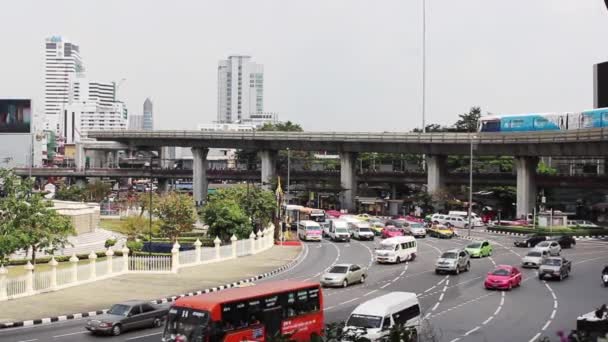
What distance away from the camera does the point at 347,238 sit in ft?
207

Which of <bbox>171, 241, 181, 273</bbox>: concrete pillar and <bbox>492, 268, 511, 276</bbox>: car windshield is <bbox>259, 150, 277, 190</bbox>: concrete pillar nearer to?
<bbox>171, 241, 181, 273</bbox>: concrete pillar

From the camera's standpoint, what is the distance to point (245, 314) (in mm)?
19766

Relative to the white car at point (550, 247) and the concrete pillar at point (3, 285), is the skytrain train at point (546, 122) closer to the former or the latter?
the white car at point (550, 247)

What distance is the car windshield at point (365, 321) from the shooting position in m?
20.7

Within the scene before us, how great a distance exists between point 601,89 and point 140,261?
6238cm

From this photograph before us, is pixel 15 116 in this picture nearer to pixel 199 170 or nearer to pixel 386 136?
pixel 199 170

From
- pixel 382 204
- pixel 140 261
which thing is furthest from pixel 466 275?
pixel 382 204

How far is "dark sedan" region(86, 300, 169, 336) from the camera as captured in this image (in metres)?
23.7

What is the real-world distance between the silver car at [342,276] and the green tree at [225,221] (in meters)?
18.1

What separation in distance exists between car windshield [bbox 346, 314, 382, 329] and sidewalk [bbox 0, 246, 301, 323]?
12.3 meters

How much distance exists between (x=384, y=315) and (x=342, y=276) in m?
14.3

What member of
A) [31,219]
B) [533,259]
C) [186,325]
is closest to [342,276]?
[533,259]

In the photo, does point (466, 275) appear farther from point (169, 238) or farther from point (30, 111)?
point (30, 111)

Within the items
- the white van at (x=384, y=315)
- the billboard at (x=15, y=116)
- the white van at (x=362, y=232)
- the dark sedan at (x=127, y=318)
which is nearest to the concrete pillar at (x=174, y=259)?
the dark sedan at (x=127, y=318)
